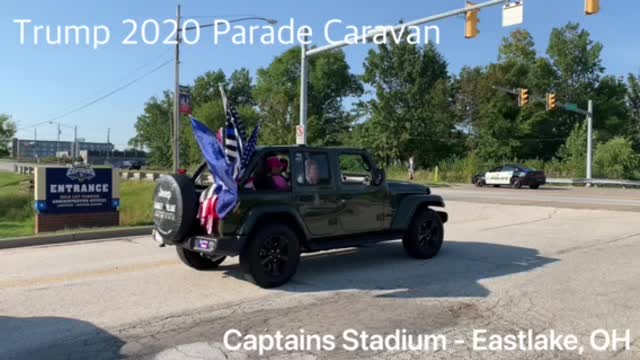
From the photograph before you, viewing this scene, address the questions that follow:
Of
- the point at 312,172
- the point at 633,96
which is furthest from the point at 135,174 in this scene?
the point at 633,96

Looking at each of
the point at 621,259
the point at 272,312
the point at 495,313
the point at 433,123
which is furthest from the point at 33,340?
the point at 433,123

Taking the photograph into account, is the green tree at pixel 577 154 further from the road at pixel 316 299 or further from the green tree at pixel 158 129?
the green tree at pixel 158 129

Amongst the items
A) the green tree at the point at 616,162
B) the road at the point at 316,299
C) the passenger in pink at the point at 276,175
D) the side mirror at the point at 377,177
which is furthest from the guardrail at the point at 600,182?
the passenger in pink at the point at 276,175

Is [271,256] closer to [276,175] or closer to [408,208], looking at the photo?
[276,175]

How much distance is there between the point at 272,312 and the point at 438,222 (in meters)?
4.26

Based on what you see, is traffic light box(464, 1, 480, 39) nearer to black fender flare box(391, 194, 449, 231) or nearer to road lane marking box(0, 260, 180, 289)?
black fender flare box(391, 194, 449, 231)

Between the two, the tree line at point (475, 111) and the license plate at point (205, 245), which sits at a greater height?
the tree line at point (475, 111)

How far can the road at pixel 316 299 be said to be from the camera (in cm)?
510

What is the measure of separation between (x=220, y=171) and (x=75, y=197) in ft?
25.4

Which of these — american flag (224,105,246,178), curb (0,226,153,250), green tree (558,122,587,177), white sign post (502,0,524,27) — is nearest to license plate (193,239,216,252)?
american flag (224,105,246,178)

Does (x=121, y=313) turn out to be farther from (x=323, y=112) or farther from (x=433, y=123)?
(x=323, y=112)

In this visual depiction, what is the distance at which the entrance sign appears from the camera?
41.8ft

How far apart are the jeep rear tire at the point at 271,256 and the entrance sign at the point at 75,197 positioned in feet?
24.9

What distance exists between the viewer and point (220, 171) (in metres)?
6.81
